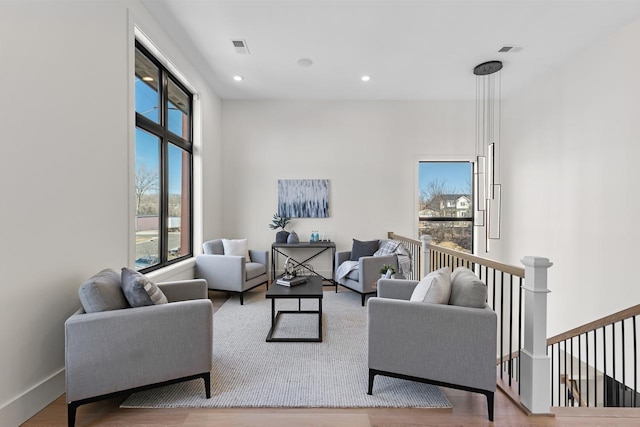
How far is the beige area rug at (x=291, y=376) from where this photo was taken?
6.47 ft

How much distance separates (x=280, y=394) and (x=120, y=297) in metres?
1.23

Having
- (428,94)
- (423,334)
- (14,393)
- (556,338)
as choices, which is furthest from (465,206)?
(14,393)

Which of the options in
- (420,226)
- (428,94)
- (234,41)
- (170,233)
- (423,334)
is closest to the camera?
(423,334)

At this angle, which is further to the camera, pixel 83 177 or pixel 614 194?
pixel 614 194

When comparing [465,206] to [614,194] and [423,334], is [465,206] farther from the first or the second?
[423,334]

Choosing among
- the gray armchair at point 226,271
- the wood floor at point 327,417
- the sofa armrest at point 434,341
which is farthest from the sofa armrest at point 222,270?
the sofa armrest at point 434,341

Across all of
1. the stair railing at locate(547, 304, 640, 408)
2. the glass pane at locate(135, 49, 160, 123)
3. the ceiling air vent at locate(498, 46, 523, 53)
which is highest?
the ceiling air vent at locate(498, 46, 523, 53)

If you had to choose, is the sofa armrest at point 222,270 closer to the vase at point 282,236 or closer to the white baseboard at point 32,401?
the vase at point 282,236

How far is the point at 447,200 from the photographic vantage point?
5.63m

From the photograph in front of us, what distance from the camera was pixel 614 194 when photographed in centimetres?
333

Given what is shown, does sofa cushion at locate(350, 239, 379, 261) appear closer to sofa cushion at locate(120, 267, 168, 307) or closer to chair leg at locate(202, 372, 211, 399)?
chair leg at locate(202, 372, 211, 399)

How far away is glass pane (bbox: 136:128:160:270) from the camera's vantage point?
3266mm

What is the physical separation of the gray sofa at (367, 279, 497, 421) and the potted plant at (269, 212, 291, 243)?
10.9 feet

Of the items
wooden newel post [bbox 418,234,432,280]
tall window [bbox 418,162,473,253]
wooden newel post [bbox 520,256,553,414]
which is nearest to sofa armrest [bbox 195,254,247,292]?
wooden newel post [bbox 418,234,432,280]
